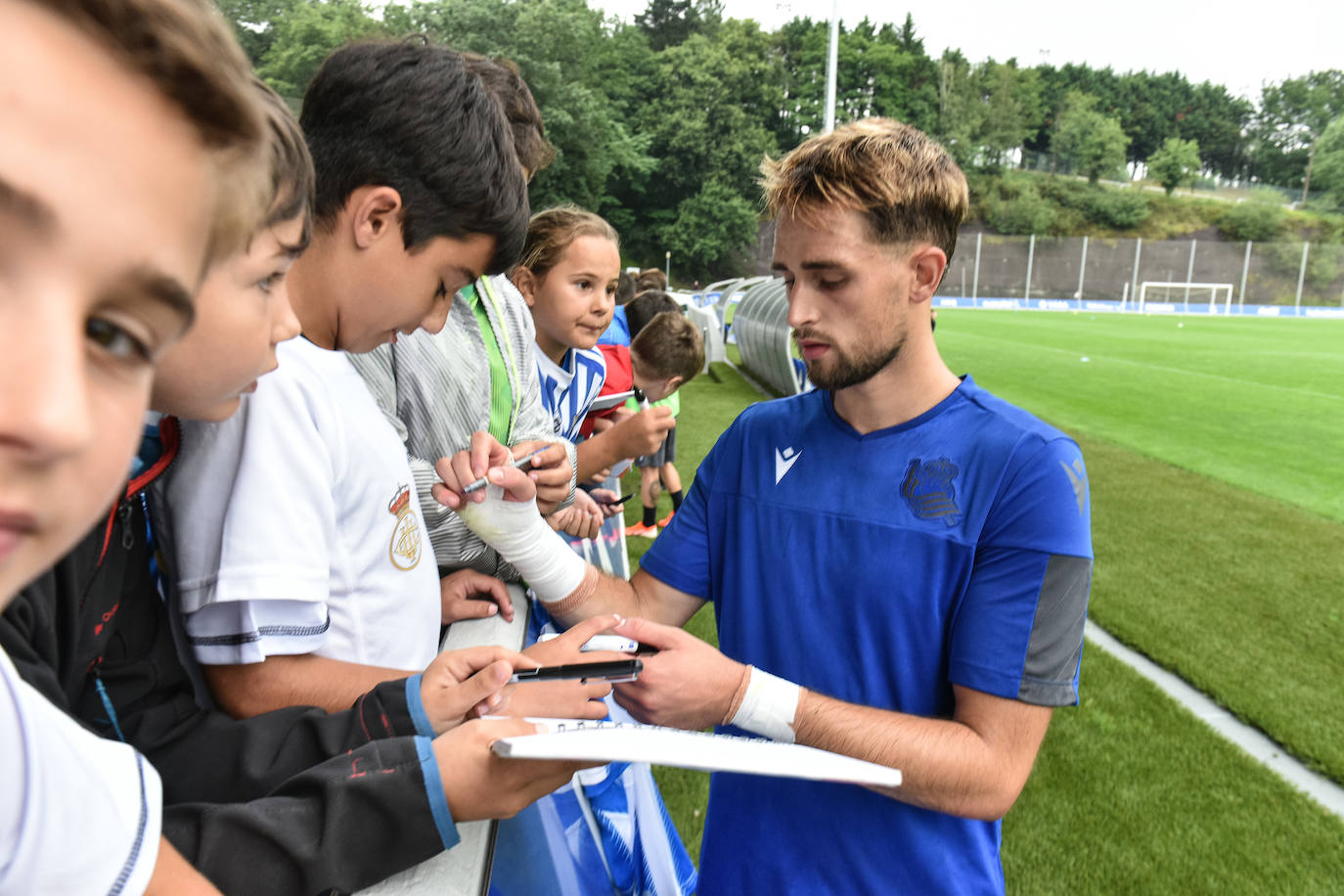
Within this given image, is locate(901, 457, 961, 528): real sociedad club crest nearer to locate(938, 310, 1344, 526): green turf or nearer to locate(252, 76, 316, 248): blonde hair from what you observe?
locate(252, 76, 316, 248): blonde hair

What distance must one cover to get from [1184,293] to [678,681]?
62.6 meters

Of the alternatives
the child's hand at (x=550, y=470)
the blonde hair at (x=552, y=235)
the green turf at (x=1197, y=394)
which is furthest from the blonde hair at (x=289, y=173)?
the green turf at (x=1197, y=394)

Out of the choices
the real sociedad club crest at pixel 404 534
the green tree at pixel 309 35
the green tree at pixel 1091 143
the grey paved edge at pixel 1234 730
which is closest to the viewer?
the real sociedad club crest at pixel 404 534

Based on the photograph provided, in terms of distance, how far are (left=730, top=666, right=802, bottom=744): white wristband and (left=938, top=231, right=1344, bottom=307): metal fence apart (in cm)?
5589

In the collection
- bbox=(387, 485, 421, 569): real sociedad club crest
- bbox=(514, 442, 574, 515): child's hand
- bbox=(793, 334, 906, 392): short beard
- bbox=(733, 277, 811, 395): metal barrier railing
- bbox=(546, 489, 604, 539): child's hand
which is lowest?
bbox=(733, 277, 811, 395): metal barrier railing

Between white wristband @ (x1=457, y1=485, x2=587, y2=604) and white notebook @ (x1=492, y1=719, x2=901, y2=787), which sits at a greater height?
white notebook @ (x1=492, y1=719, x2=901, y2=787)

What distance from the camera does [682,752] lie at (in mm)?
965

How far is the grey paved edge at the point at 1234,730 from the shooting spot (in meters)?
3.55

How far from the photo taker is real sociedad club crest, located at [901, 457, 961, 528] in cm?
166

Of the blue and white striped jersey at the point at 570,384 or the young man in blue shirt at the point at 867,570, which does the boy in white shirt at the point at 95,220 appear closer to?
the young man in blue shirt at the point at 867,570

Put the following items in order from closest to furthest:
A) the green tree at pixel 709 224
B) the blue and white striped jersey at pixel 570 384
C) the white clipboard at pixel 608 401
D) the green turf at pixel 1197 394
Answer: the blue and white striped jersey at pixel 570 384, the white clipboard at pixel 608 401, the green turf at pixel 1197 394, the green tree at pixel 709 224

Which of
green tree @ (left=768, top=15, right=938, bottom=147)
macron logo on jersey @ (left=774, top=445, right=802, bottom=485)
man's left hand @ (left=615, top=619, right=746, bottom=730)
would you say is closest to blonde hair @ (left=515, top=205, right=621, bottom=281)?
macron logo on jersey @ (left=774, top=445, right=802, bottom=485)

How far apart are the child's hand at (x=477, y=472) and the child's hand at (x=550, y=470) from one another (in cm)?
16

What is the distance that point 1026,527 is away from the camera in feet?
5.16
